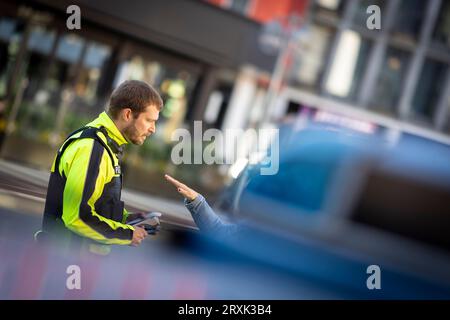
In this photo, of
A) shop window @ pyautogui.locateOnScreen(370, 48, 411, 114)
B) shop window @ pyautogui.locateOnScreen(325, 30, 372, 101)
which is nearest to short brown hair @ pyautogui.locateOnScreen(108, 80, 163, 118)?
shop window @ pyautogui.locateOnScreen(325, 30, 372, 101)

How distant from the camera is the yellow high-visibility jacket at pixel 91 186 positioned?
186cm

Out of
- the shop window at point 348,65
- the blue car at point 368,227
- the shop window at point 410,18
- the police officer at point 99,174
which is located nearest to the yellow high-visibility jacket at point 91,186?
the police officer at point 99,174

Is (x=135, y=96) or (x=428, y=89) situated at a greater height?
Answer: (x=428, y=89)

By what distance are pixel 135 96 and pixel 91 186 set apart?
0.81 feet

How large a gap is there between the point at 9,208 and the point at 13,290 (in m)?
0.28

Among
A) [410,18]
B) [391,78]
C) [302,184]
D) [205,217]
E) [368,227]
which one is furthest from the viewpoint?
[391,78]

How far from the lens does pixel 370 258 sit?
315 cm

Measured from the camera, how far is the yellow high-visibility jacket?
73.3 inches

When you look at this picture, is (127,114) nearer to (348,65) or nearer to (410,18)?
(348,65)

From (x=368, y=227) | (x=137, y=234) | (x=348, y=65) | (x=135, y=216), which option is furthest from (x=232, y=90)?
(x=137, y=234)

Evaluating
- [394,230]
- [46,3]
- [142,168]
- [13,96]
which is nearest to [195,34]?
[46,3]

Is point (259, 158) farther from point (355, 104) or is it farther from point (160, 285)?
point (355, 104)

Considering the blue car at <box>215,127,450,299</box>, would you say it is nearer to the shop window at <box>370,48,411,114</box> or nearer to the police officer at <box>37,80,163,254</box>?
the police officer at <box>37,80,163,254</box>

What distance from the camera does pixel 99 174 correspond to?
1873 mm
